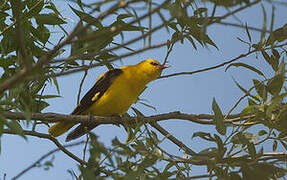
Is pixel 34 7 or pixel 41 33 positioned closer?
pixel 34 7

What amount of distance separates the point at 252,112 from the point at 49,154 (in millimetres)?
911

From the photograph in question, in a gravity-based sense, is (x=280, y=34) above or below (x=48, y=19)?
below

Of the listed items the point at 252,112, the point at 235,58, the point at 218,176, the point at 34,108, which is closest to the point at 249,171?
the point at 218,176

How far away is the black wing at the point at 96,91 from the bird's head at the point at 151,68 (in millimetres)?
240

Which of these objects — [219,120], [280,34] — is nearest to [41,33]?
Answer: [219,120]

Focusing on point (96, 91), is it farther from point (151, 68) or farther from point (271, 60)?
point (271, 60)

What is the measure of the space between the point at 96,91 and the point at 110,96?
0.55 ft

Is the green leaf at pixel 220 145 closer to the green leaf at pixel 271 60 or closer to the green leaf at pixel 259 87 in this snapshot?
the green leaf at pixel 259 87

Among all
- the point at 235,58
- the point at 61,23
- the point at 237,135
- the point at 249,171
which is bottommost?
the point at 249,171

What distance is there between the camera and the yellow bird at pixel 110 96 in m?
2.81

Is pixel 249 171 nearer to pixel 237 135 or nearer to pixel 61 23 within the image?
pixel 237 135

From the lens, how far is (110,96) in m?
2.85

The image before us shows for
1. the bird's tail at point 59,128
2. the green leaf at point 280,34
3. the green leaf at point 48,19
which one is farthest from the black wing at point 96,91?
the green leaf at point 280,34

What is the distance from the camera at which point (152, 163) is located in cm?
149
